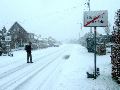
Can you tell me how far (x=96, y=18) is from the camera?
40.3 ft

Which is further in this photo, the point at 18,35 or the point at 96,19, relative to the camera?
the point at 18,35

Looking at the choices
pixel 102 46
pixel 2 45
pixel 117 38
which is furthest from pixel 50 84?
pixel 2 45

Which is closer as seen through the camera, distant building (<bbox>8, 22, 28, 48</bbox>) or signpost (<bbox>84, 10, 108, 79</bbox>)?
signpost (<bbox>84, 10, 108, 79</bbox>)

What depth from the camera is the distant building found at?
67562 mm

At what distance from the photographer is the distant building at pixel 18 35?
6756 centimetres

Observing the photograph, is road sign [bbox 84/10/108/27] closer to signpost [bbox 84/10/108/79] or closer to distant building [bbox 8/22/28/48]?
signpost [bbox 84/10/108/79]

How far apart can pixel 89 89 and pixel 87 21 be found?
3832mm

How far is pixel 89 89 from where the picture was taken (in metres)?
9.76

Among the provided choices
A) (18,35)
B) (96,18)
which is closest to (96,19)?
(96,18)

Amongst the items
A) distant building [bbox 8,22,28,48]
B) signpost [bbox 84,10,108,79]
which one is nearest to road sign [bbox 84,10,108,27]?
signpost [bbox 84,10,108,79]

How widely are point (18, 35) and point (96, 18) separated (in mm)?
59003

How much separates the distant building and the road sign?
54.2 meters

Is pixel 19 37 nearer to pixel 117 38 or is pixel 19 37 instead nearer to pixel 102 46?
pixel 102 46

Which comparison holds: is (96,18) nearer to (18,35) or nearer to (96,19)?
(96,19)
